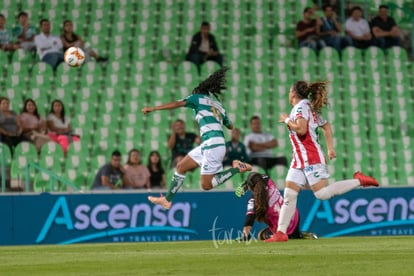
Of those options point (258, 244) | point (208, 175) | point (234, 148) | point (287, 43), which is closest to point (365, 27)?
point (287, 43)

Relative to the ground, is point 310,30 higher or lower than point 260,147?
higher

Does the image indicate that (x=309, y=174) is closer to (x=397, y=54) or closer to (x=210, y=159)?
(x=210, y=159)

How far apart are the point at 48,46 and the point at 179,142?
3.70 meters

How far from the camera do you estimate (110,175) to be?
18969 millimetres

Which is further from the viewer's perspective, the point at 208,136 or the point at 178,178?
the point at 178,178

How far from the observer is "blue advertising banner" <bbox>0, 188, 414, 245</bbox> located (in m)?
18.0

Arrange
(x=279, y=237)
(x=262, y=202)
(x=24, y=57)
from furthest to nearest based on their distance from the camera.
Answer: (x=24, y=57) → (x=262, y=202) → (x=279, y=237)

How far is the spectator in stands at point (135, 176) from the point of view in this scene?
19.0 meters

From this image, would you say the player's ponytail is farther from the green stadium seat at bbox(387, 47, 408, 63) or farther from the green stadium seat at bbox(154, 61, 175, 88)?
the green stadium seat at bbox(387, 47, 408, 63)

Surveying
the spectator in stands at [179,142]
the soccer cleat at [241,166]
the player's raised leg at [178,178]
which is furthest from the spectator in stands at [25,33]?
the soccer cleat at [241,166]

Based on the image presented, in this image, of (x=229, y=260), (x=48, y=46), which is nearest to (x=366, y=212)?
(x=48, y=46)

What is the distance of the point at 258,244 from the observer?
1350 cm

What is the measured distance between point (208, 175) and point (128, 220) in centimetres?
352

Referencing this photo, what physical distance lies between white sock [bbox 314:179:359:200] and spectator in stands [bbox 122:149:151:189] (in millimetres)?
6054
